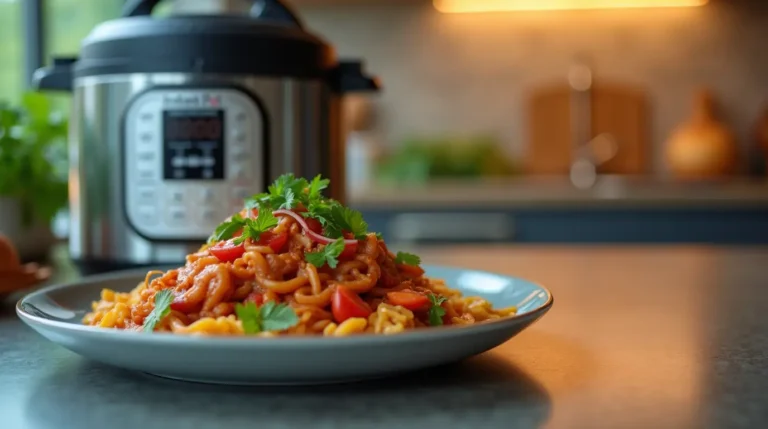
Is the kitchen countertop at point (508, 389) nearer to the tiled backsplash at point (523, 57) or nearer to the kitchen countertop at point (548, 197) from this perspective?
the kitchen countertop at point (548, 197)

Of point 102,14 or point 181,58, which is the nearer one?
point 181,58

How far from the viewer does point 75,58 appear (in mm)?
1224

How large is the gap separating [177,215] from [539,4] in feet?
9.08

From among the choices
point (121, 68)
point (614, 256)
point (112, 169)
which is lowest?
point (614, 256)

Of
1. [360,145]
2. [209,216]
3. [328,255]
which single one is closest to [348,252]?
[328,255]

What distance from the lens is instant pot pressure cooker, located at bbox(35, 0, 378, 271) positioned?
3.58 feet

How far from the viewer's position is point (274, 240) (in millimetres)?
680

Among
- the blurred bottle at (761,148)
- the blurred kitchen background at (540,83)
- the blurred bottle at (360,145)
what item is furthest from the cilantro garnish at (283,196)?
the blurred bottle at (761,148)

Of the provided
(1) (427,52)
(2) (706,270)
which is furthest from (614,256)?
(1) (427,52)

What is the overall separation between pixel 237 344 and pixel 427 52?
3.29 metres

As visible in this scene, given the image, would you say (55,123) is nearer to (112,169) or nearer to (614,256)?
(112,169)

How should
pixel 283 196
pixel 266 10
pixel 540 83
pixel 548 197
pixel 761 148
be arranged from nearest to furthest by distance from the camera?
1. pixel 283 196
2. pixel 266 10
3. pixel 548 197
4. pixel 761 148
5. pixel 540 83

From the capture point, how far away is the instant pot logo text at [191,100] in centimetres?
109

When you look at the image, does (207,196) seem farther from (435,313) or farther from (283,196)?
(435,313)
